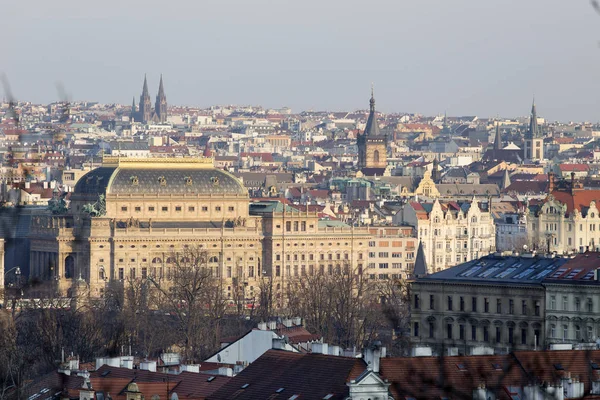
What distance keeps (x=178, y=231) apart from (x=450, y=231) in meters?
21.2

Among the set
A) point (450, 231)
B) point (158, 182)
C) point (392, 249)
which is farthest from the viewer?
point (450, 231)

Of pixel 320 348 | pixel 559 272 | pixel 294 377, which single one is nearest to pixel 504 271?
pixel 559 272

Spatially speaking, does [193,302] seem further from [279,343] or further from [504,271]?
[279,343]

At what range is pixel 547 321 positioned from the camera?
7450 centimetres

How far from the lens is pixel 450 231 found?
156125 mm

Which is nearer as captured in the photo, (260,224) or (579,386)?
(579,386)

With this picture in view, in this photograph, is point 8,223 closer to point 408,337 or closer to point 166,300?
point 408,337

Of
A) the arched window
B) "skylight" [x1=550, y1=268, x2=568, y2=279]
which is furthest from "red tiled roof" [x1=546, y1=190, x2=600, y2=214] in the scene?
"skylight" [x1=550, y1=268, x2=568, y2=279]

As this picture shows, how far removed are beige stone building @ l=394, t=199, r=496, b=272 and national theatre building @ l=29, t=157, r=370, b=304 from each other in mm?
7666

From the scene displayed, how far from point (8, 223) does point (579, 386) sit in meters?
17.7

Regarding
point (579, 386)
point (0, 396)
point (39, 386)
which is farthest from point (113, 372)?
point (579, 386)

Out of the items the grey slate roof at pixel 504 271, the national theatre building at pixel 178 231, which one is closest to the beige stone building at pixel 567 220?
the national theatre building at pixel 178 231

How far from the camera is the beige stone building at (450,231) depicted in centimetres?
15388

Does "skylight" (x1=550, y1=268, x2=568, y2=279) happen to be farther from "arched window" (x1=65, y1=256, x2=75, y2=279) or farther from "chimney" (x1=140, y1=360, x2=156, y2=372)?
"arched window" (x1=65, y1=256, x2=75, y2=279)
